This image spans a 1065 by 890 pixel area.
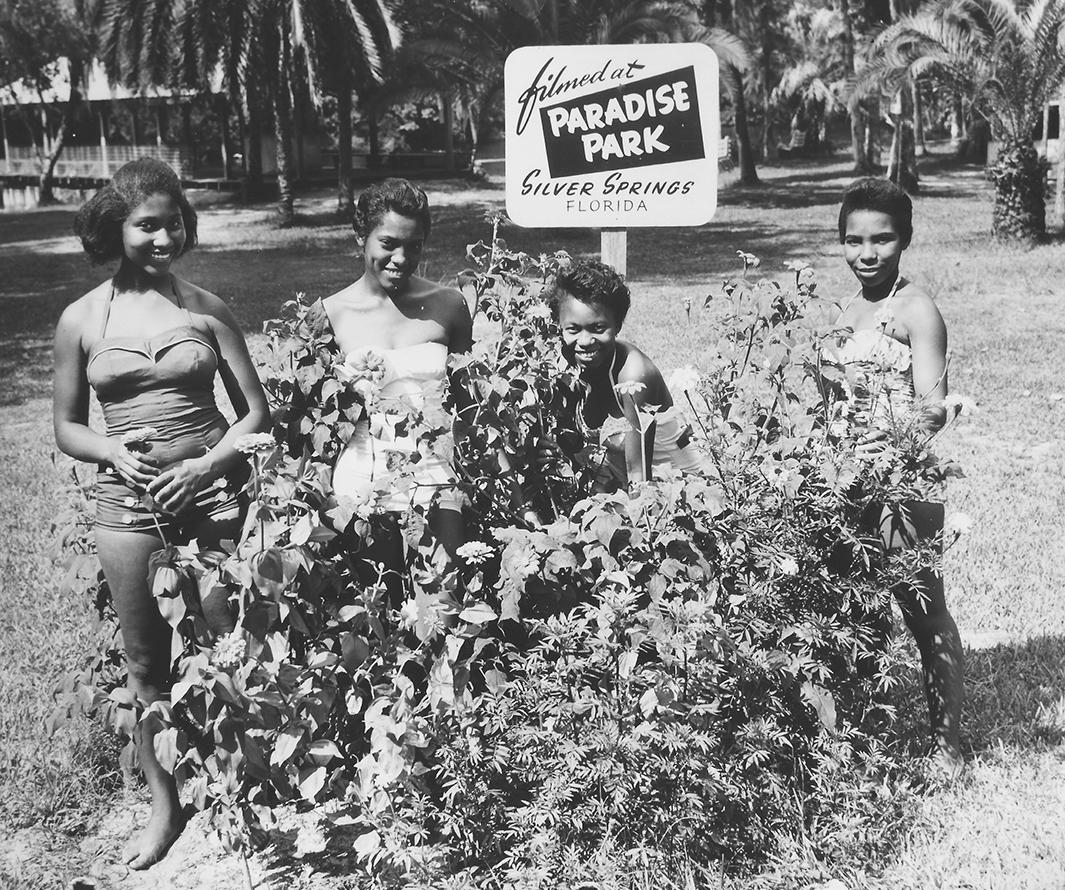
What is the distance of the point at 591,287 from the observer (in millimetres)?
3119

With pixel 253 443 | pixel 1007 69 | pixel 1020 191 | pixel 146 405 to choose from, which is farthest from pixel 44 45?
pixel 253 443

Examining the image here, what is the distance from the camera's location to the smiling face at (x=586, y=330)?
313 centimetres

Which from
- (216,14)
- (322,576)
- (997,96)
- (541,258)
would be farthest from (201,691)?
(216,14)

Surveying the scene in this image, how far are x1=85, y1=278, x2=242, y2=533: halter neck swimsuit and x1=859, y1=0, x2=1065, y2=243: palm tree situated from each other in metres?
15.3

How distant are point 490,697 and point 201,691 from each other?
0.71 m

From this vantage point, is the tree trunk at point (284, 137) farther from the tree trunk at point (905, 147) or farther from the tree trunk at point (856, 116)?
the tree trunk at point (856, 116)

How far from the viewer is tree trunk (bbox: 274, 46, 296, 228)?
21219 millimetres

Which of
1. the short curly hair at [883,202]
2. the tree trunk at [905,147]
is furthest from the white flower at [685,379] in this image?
the tree trunk at [905,147]

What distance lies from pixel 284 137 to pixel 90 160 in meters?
22.8

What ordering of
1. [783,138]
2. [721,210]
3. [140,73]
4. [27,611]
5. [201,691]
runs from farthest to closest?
[783,138]
[721,210]
[140,73]
[27,611]
[201,691]

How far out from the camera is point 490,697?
2.73 m

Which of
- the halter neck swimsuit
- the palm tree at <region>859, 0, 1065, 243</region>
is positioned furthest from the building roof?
the halter neck swimsuit

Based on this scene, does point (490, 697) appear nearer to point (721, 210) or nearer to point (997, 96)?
point (997, 96)

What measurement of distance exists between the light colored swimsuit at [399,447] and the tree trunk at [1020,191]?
48.7 feet
